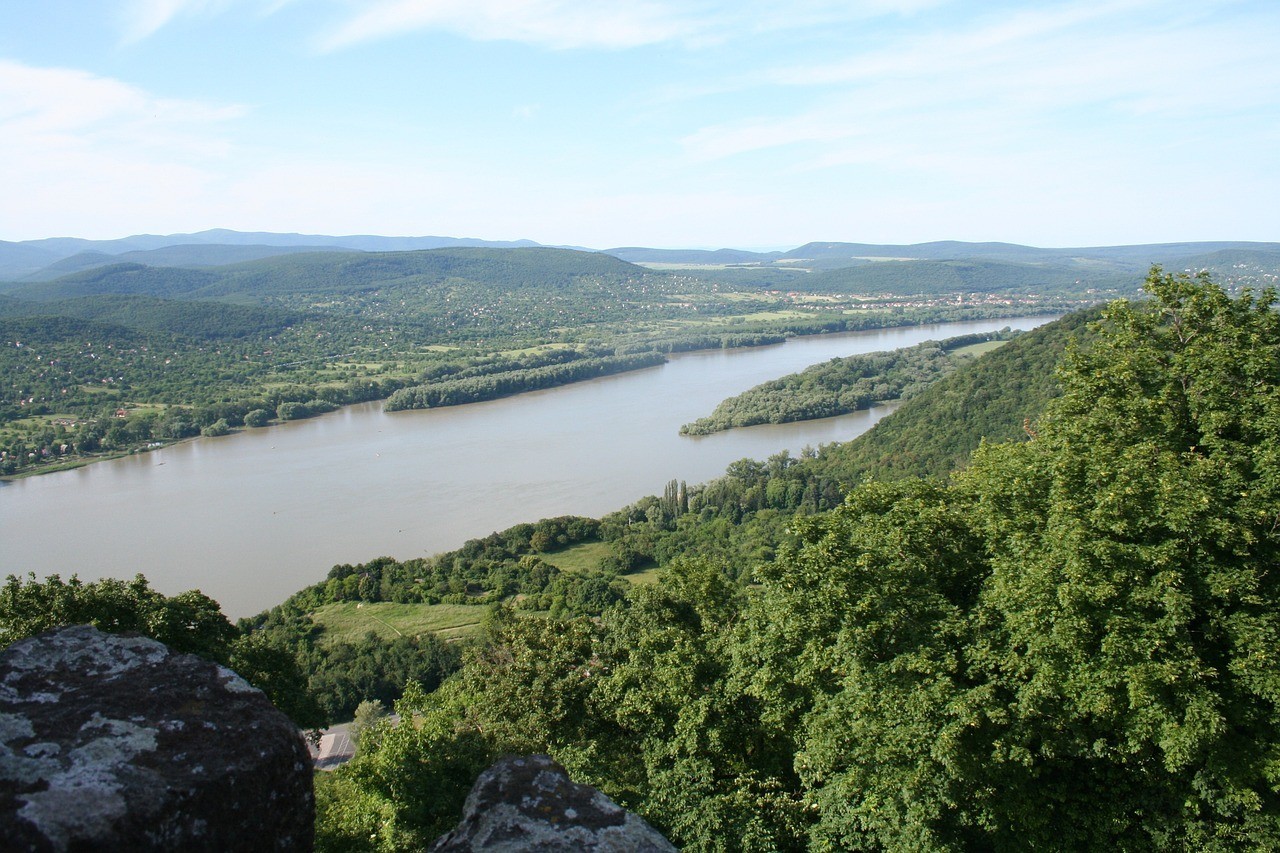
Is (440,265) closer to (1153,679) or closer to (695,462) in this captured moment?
(695,462)

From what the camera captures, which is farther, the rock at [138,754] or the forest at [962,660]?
the forest at [962,660]

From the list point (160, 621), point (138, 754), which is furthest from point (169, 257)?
point (138, 754)

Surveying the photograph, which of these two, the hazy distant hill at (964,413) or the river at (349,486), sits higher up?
the hazy distant hill at (964,413)

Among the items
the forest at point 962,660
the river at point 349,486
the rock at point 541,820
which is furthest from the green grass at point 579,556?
the rock at point 541,820

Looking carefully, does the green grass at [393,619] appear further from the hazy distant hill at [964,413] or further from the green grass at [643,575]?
the hazy distant hill at [964,413]

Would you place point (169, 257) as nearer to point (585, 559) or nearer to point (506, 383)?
point (506, 383)

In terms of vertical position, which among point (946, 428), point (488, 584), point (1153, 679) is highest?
point (1153, 679)

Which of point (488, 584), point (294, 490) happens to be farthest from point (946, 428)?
point (294, 490)

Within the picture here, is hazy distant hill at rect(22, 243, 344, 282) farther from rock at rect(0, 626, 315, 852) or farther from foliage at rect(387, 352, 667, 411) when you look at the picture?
rock at rect(0, 626, 315, 852)
